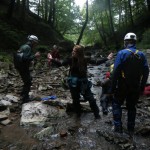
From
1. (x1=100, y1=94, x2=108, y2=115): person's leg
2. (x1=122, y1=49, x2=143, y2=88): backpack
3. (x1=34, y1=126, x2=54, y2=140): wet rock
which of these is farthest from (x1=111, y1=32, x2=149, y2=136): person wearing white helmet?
(x1=100, y1=94, x2=108, y2=115): person's leg

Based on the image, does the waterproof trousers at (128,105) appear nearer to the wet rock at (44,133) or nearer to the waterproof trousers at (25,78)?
the wet rock at (44,133)

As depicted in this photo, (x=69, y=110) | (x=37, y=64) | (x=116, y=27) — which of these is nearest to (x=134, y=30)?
(x=116, y=27)

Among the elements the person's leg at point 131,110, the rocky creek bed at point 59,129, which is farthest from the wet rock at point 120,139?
the person's leg at point 131,110

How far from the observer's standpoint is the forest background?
24.7m

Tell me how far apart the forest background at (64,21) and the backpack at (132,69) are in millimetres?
14963

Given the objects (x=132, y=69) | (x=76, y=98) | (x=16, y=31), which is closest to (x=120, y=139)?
(x=132, y=69)

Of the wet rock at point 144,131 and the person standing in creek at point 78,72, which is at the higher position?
the person standing in creek at point 78,72

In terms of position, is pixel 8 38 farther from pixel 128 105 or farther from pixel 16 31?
pixel 128 105

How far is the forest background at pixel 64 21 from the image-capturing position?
80.9ft

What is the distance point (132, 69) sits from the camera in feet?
18.3

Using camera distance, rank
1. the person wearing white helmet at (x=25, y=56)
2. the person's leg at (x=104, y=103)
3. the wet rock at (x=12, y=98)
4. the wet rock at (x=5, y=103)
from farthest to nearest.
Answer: the wet rock at (x=12, y=98)
the person wearing white helmet at (x=25, y=56)
the wet rock at (x=5, y=103)
the person's leg at (x=104, y=103)

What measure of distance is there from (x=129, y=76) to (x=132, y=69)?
17cm

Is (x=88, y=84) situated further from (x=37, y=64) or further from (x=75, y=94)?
(x=37, y=64)

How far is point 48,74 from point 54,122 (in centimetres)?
843
